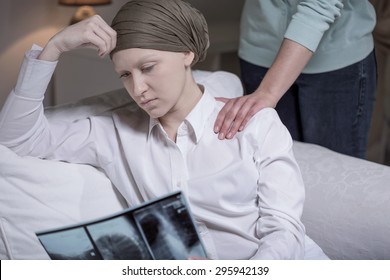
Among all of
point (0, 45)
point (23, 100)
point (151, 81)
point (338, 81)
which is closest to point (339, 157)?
point (338, 81)

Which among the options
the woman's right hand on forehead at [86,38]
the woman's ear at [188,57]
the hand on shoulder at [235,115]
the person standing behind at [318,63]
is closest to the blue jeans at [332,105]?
the person standing behind at [318,63]

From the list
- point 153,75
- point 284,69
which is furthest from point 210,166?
point 284,69

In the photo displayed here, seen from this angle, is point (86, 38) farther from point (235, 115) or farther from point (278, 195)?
point (278, 195)

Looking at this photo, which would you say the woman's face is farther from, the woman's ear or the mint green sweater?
the mint green sweater

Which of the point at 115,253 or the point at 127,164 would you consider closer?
the point at 115,253

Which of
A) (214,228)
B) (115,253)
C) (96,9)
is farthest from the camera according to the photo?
(96,9)

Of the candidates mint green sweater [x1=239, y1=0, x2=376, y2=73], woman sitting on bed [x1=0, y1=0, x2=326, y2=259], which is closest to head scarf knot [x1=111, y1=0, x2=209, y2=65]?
woman sitting on bed [x1=0, y1=0, x2=326, y2=259]

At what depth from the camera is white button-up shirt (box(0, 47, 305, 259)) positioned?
1.32 m

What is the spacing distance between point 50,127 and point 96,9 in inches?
66.6

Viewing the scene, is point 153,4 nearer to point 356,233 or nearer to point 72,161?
A: point 72,161

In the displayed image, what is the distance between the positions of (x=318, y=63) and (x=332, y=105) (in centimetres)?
12

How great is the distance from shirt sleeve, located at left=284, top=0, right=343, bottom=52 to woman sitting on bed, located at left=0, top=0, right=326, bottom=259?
24 centimetres

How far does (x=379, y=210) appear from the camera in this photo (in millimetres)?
1543

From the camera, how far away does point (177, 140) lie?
4.56 feet
